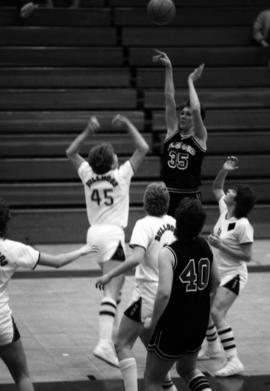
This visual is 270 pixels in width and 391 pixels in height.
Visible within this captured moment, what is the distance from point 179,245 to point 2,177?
8.40m

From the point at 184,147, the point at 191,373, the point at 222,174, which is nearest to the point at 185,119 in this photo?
the point at 184,147

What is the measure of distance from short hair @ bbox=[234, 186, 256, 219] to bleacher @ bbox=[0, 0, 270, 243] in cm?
600

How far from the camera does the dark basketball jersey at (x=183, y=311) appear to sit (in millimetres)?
6742

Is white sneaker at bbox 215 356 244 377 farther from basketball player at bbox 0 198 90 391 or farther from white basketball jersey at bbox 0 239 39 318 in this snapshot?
white basketball jersey at bbox 0 239 39 318

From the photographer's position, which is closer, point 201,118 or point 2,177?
point 201,118

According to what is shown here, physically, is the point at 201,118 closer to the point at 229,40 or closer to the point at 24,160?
the point at 24,160

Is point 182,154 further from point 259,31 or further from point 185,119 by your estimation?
point 259,31

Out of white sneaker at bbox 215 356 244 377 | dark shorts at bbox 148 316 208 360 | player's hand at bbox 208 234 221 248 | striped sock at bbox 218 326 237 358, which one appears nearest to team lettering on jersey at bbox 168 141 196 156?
player's hand at bbox 208 234 221 248

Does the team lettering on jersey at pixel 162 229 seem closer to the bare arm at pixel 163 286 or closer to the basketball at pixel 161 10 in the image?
the bare arm at pixel 163 286

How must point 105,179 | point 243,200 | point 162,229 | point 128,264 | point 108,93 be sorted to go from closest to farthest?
point 128,264 < point 162,229 < point 243,200 < point 105,179 < point 108,93

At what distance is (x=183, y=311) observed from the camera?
6.78 metres

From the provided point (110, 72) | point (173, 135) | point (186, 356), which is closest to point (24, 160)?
point (110, 72)

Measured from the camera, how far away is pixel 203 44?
1694 cm

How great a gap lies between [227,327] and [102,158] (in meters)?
1.81
